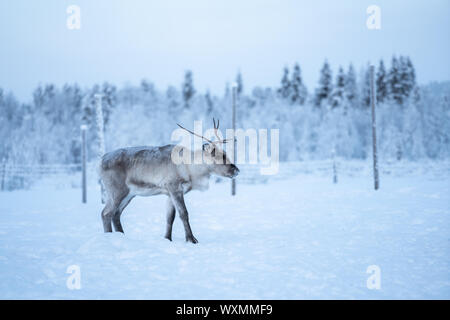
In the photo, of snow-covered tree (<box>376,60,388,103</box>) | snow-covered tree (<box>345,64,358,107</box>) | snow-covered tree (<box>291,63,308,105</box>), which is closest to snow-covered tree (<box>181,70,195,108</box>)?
snow-covered tree (<box>291,63,308,105</box>)

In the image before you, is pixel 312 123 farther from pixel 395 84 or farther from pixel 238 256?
pixel 238 256

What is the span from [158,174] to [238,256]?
69.1 inches

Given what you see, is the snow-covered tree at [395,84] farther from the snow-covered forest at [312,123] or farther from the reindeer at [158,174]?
the reindeer at [158,174]

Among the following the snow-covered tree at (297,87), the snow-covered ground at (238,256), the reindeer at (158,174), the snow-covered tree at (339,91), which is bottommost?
the snow-covered ground at (238,256)

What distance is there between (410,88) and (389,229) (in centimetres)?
4235

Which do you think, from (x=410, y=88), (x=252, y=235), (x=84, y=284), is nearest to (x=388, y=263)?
(x=252, y=235)

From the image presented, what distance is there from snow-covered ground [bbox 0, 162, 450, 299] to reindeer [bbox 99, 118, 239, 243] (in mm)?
501

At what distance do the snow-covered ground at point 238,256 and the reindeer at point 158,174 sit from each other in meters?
0.50

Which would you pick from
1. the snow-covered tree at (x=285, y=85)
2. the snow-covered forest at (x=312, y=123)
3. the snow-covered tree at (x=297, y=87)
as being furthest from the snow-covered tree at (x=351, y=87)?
the snow-covered tree at (x=285, y=85)

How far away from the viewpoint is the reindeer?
555cm

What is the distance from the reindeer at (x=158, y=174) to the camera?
18.2 ft

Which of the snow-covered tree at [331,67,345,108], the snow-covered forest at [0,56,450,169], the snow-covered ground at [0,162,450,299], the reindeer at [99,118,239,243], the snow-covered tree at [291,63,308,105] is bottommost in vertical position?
the snow-covered ground at [0,162,450,299]

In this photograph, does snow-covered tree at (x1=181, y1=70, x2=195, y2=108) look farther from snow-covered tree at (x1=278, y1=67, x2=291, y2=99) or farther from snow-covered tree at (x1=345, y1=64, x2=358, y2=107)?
snow-covered tree at (x1=345, y1=64, x2=358, y2=107)

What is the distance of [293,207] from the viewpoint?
404 inches
